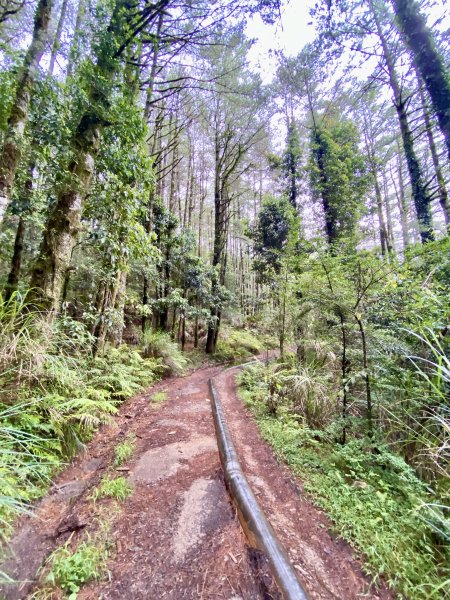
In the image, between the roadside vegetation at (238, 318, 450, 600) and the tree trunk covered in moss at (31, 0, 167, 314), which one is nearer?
the roadside vegetation at (238, 318, 450, 600)

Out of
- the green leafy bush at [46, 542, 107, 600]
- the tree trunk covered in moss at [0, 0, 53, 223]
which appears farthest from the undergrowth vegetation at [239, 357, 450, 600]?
the tree trunk covered in moss at [0, 0, 53, 223]

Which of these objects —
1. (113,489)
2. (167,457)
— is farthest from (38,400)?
(167,457)

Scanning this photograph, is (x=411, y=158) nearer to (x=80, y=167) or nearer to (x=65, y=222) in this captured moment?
(x=80, y=167)

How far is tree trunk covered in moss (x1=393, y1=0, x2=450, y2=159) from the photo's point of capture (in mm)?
4348

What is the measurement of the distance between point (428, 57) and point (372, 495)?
703cm

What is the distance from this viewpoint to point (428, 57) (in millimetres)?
4410

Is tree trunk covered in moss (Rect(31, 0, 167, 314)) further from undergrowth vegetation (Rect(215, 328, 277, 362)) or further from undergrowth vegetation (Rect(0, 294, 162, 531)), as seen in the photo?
undergrowth vegetation (Rect(215, 328, 277, 362))

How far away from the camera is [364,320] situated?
114 inches

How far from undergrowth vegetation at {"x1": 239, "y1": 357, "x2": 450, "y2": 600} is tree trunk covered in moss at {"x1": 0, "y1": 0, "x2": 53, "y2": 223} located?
459 cm

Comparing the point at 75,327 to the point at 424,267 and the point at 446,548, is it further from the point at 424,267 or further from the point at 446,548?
the point at 424,267

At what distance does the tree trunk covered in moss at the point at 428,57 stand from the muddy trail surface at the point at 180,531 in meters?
6.31

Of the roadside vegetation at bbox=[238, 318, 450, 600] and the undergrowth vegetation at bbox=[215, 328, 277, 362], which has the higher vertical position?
the undergrowth vegetation at bbox=[215, 328, 277, 362]

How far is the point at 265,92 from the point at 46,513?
1376 cm

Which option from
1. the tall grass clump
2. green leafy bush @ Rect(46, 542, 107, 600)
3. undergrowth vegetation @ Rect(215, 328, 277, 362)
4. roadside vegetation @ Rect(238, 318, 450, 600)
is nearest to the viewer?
green leafy bush @ Rect(46, 542, 107, 600)
